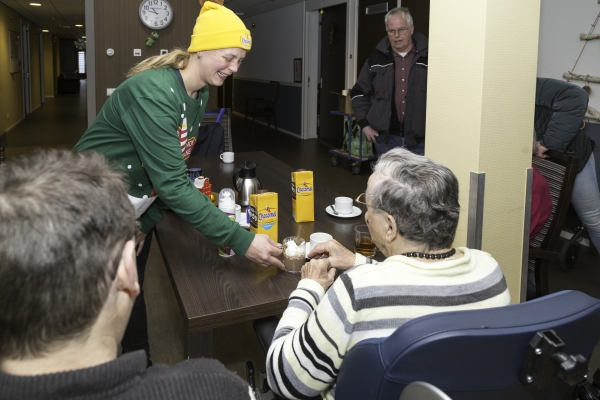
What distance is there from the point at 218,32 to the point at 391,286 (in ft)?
3.71

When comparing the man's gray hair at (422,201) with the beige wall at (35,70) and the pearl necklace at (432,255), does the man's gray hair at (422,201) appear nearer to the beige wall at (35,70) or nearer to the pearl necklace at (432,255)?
the pearl necklace at (432,255)

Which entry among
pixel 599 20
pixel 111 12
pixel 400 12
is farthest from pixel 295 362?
pixel 111 12

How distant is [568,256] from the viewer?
3.60 m

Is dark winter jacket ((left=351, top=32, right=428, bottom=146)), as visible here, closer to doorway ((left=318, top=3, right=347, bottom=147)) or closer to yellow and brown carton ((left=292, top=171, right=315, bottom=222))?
yellow and brown carton ((left=292, top=171, right=315, bottom=222))

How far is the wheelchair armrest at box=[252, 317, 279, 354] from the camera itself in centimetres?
143

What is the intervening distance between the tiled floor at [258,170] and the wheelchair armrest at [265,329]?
746 millimetres

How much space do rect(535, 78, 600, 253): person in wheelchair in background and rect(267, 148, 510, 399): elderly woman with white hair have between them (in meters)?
1.81

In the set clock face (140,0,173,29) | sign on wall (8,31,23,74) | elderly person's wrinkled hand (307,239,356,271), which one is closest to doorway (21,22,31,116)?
sign on wall (8,31,23,74)

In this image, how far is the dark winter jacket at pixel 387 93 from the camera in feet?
12.9

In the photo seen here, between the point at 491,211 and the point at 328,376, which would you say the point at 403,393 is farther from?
the point at 491,211

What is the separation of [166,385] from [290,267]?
899 millimetres

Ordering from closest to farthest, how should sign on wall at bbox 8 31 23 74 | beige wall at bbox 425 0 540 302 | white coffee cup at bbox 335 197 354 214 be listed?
beige wall at bbox 425 0 540 302 < white coffee cup at bbox 335 197 354 214 < sign on wall at bbox 8 31 23 74

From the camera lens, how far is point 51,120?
12633 mm

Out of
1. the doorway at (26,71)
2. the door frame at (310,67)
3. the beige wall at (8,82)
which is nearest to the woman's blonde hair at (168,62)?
the door frame at (310,67)
